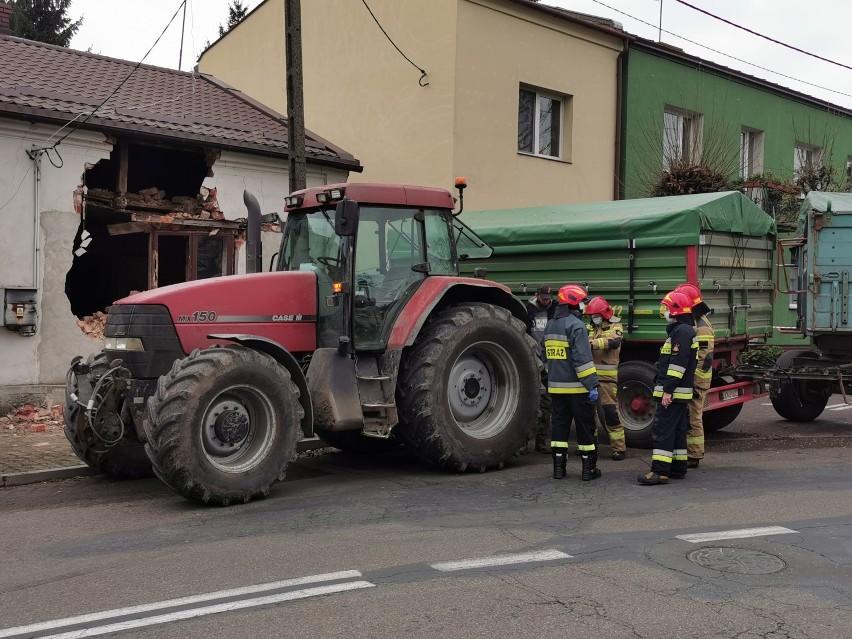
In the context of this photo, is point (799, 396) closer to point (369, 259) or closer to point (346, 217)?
point (369, 259)

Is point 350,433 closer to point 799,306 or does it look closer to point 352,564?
point 352,564

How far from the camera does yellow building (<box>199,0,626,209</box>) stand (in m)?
14.7

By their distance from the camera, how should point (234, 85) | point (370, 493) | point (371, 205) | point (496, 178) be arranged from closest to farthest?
point (370, 493)
point (371, 205)
point (496, 178)
point (234, 85)

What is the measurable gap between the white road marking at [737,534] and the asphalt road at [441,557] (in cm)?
3

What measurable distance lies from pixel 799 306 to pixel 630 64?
27.9ft

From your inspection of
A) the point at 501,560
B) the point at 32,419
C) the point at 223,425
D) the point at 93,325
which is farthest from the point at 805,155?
the point at 501,560

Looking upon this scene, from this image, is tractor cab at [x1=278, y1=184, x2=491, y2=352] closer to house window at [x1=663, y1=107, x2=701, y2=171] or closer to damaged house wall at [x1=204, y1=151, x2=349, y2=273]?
damaged house wall at [x1=204, y1=151, x2=349, y2=273]

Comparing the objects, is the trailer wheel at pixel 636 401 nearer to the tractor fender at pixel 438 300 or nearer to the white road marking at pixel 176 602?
the tractor fender at pixel 438 300

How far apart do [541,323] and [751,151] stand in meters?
13.4

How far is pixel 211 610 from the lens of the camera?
429cm

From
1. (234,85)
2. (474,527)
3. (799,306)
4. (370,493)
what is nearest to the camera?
(474,527)

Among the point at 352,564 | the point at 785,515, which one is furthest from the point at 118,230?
the point at 785,515

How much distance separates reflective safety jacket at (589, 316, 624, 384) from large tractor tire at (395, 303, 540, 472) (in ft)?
2.50

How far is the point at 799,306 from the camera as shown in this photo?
10461 mm
